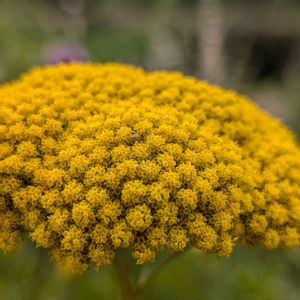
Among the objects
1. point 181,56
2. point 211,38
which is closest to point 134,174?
point 181,56

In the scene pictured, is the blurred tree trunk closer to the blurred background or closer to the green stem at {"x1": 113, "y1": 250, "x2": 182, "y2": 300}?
the blurred background

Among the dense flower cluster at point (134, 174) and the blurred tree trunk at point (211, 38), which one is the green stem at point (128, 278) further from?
the blurred tree trunk at point (211, 38)

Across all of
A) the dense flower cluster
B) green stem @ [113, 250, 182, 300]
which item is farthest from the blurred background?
the dense flower cluster

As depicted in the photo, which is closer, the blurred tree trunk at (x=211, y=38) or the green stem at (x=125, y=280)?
the green stem at (x=125, y=280)

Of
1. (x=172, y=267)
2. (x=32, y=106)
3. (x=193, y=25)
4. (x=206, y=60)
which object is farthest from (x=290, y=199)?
(x=193, y=25)

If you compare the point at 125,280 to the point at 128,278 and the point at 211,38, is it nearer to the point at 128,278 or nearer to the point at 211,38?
the point at 128,278

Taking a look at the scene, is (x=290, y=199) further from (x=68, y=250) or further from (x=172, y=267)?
(x=172, y=267)

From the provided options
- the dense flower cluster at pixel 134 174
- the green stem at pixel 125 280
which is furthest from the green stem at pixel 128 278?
the dense flower cluster at pixel 134 174
